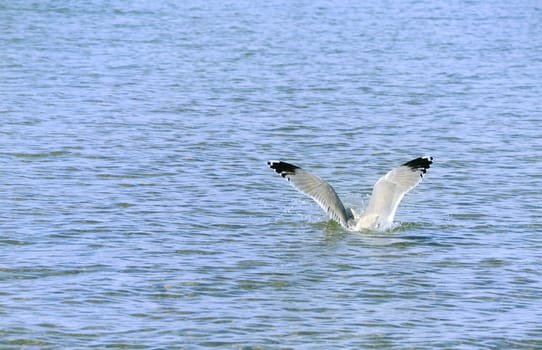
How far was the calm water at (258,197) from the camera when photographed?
1073cm

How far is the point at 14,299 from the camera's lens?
36.3 ft

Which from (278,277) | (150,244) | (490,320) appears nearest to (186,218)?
(150,244)

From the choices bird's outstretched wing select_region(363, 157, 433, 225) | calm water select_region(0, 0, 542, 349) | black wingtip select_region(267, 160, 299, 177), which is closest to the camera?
calm water select_region(0, 0, 542, 349)

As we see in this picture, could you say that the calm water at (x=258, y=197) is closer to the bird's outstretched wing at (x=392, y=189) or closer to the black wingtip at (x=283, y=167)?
the bird's outstretched wing at (x=392, y=189)

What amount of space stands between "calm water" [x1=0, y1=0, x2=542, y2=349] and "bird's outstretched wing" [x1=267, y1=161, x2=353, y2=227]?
11.7 inches

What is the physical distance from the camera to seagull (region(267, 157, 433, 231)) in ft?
45.8

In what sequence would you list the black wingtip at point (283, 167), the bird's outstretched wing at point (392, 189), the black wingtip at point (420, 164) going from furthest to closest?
the black wingtip at point (420, 164)
the bird's outstretched wing at point (392, 189)
the black wingtip at point (283, 167)

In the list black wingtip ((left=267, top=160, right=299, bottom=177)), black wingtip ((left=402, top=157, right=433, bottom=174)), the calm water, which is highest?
black wingtip ((left=402, top=157, right=433, bottom=174))

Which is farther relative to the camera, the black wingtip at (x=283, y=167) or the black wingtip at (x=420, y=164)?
the black wingtip at (x=420, y=164)

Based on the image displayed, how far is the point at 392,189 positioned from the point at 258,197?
236cm

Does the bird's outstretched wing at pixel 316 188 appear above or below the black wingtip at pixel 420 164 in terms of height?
below

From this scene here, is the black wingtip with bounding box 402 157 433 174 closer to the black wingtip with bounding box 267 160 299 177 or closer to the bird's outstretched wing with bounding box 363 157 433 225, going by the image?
the bird's outstretched wing with bounding box 363 157 433 225

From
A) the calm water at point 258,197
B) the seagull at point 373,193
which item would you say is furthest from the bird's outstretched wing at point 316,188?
the calm water at point 258,197

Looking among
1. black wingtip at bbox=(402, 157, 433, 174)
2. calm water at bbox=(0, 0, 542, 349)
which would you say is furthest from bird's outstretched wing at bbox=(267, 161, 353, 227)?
black wingtip at bbox=(402, 157, 433, 174)
